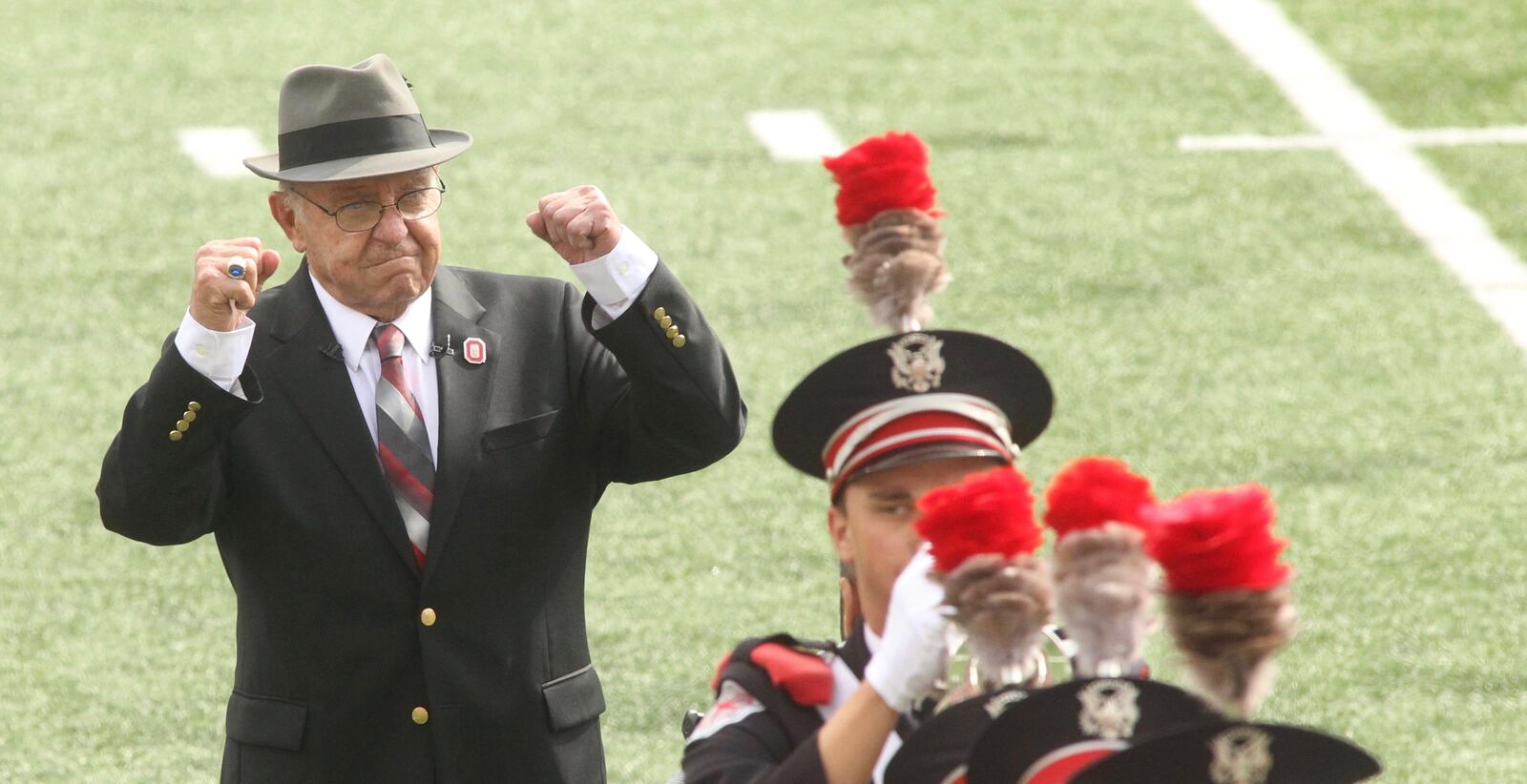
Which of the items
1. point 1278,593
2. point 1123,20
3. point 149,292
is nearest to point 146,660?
point 149,292

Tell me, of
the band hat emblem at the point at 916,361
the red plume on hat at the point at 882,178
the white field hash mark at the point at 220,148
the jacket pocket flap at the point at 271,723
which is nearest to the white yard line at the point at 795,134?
the white field hash mark at the point at 220,148

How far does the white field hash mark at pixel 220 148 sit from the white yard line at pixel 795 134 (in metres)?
1.99

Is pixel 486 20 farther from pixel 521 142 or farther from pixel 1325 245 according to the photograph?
pixel 1325 245

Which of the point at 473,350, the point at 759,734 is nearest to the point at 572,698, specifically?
the point at 473,350

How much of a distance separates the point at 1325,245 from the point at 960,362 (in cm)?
593

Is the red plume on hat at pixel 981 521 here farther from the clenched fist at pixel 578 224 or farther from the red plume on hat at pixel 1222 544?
the clenched fist at pixel 578 224

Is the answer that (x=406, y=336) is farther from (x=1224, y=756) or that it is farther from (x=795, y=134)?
(x=795, y=134)

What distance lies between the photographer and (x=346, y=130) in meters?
3.51

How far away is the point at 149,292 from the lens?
8.12 meters

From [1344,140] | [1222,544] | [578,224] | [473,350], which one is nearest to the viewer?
[1222,544]

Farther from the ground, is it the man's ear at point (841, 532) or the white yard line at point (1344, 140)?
the white yard line at point (1344, 140)

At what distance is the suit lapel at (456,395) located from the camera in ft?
11.3

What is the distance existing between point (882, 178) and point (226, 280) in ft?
2.92

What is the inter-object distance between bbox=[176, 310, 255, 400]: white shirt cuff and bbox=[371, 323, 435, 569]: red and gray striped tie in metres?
0.34
